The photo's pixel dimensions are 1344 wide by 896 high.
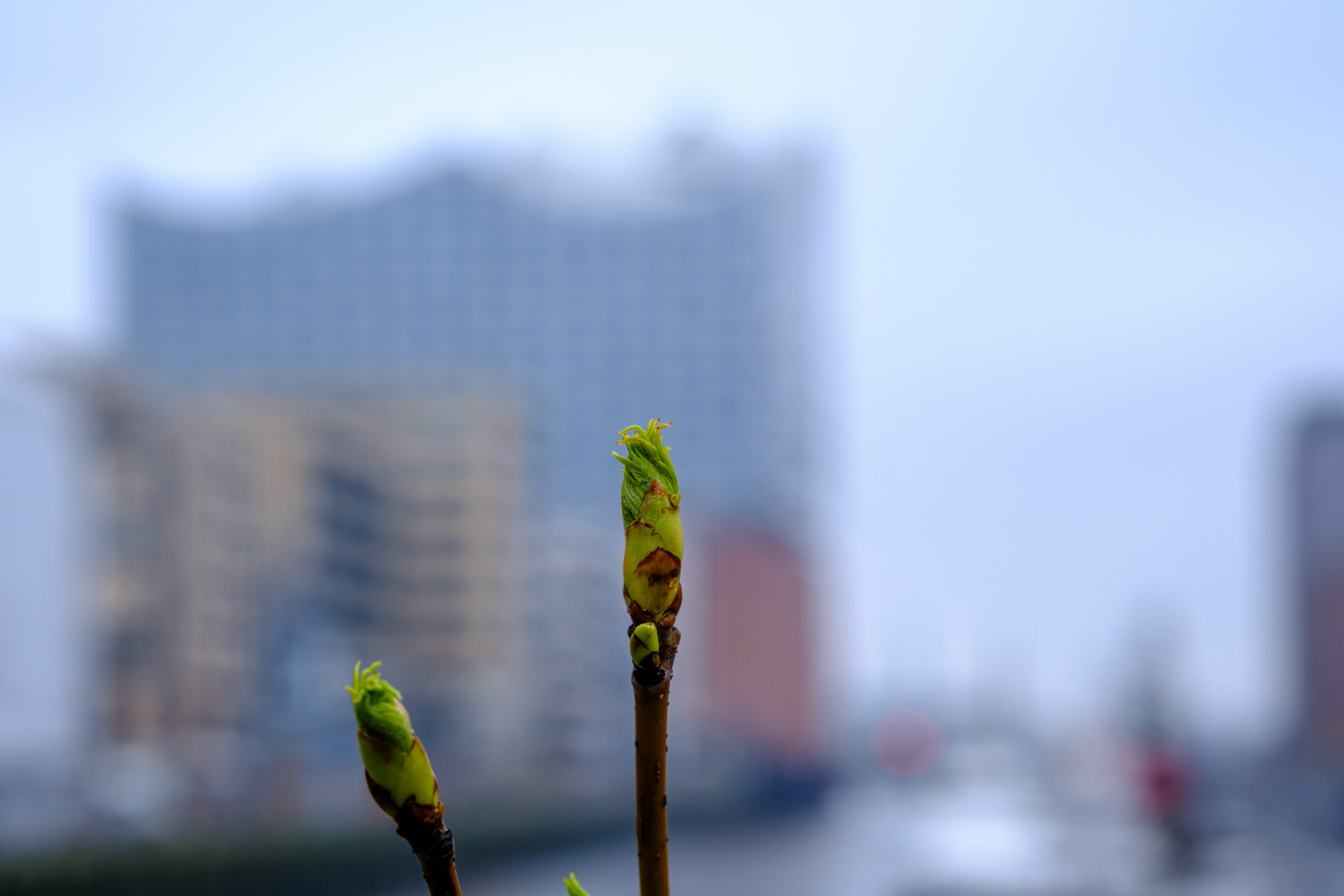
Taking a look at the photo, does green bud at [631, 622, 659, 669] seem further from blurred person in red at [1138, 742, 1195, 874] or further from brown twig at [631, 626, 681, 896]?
blurred person in red at [1138, 742, 1195, 874]

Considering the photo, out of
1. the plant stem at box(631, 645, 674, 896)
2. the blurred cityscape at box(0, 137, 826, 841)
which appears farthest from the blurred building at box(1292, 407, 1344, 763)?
the plant stem at box(631, 645, 674, 896)

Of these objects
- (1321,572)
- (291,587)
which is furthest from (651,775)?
(1321,572)

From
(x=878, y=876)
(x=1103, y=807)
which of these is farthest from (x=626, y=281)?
(x=878, y=876)

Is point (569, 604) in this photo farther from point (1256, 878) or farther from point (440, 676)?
point (1256, 878)

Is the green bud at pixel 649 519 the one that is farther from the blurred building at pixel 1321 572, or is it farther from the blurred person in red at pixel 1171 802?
the blurred building at pixel 1321 572

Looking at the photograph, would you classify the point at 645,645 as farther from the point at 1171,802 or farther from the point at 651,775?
the point at 1171,802
